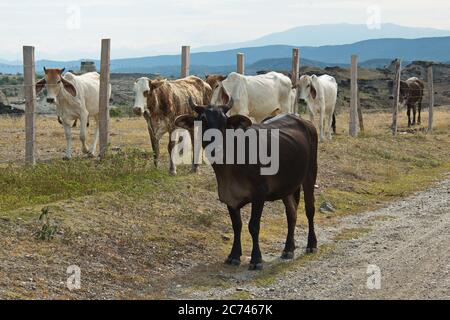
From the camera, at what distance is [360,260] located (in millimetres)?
11016

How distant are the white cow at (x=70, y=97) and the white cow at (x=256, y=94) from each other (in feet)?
9.92

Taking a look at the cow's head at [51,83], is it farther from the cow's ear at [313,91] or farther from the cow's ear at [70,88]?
the cow's ear at [313,91]

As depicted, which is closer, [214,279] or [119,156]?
[214,279]

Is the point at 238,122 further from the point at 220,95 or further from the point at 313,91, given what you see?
the point at 313,91

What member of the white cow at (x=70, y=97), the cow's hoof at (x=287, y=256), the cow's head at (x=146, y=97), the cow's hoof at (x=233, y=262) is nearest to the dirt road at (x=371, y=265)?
the cow's hoof at (x=287, y=256)

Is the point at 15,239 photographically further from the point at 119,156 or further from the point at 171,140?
the point at 171,140

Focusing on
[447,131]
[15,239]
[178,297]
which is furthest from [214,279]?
[447,131]

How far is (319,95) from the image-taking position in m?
23.7

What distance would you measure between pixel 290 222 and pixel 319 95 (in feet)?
41.6

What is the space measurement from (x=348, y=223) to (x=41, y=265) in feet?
19.6

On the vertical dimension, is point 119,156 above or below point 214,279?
above

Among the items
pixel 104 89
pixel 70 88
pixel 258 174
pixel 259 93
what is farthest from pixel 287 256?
pixel 259 93
